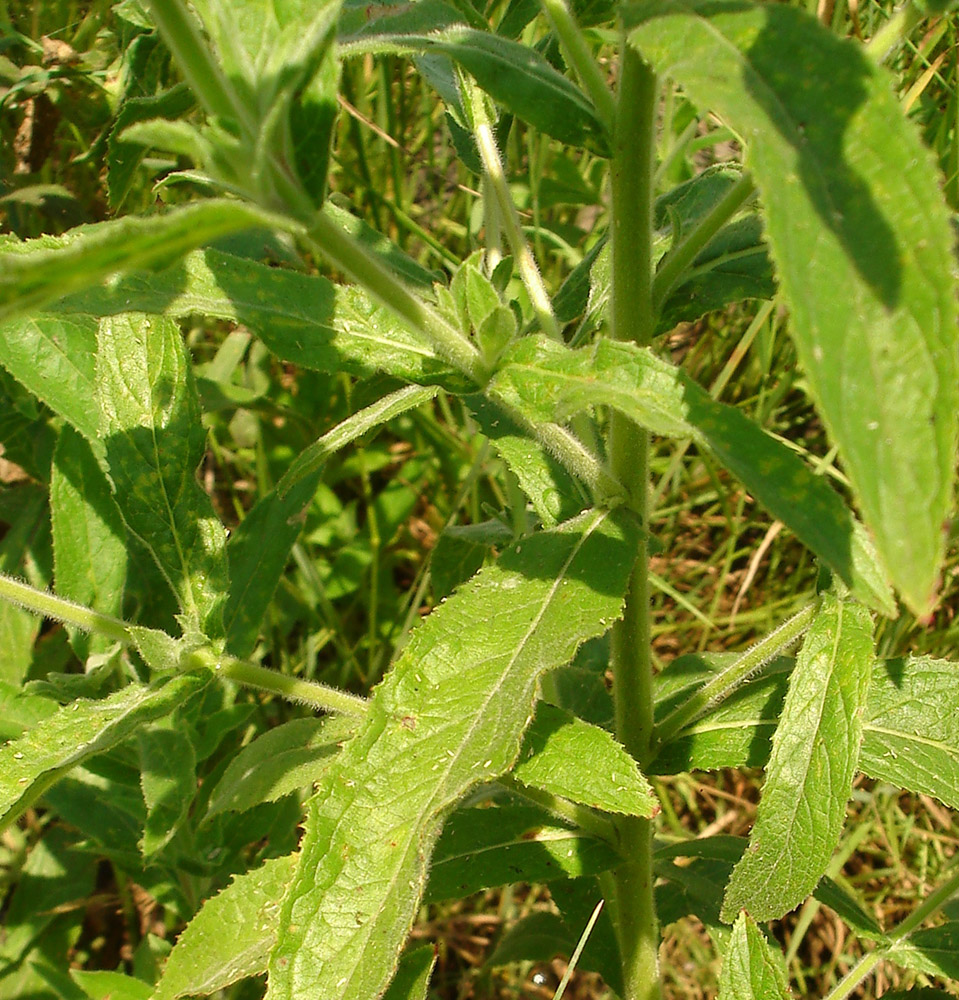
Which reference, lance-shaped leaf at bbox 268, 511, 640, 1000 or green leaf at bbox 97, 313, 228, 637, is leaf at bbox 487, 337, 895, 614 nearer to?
lance-shaped leaf at bbox 268, 511, 640, 1000

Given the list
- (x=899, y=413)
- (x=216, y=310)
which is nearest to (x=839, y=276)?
(x=899, y=413)

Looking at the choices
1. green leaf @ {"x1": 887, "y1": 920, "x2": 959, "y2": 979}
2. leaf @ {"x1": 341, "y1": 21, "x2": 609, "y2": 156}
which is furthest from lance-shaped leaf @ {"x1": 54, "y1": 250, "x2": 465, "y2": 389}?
green leaf @ {"x1": 887, "y1": 920, "x2": 959, "y2": 979}

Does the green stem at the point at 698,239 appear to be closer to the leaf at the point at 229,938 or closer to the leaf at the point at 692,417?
the leaf at the point at 692,417

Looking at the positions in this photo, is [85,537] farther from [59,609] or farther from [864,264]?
[864,264]

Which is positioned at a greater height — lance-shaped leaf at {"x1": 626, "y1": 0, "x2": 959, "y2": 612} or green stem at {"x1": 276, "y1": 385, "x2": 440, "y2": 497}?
lance-shaped leaf at {"x1": 626, "y1": 0, "x2": 959, "y2": 612}

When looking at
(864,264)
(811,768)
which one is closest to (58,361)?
(811,768)
